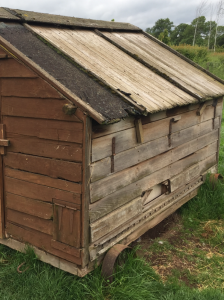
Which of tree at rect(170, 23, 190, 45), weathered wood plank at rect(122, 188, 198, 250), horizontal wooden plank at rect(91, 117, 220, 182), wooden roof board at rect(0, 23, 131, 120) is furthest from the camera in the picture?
tree at rect(170, 23, 190, 45)

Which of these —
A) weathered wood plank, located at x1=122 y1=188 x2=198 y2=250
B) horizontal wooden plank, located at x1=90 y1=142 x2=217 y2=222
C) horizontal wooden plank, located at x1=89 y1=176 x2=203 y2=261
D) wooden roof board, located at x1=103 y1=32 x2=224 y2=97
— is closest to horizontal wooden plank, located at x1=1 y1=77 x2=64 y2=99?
horizontal wooden plank, located at x1=90 y1=142 x2=217 y2=222

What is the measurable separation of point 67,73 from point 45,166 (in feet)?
3.39

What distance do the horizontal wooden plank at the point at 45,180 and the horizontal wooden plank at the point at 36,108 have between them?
2.17 ft

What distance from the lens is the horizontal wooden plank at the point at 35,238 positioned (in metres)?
3.63

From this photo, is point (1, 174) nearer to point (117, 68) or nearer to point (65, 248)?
point (65, 248)

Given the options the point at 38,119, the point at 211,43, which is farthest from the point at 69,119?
the point at 211,43

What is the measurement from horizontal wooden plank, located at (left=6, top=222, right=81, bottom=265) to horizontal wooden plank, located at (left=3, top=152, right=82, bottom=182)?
753mm

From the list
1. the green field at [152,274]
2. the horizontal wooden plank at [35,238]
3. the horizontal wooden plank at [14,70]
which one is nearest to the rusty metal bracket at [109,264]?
the green field at [152,274]

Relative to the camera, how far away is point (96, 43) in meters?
5.02

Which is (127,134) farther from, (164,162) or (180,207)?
(180,207)

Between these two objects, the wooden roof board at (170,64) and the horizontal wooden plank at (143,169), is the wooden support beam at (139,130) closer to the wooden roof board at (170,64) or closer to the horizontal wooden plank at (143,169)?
the horizontal wooden plank at (143,169)

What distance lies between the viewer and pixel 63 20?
4930 mm

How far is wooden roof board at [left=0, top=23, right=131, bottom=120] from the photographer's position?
10.8 ft

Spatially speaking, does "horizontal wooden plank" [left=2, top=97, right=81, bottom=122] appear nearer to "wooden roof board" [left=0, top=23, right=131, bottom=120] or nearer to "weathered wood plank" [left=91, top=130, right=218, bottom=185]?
"wooden roof board" [left=0, top=23, right=131, bottom=120]
